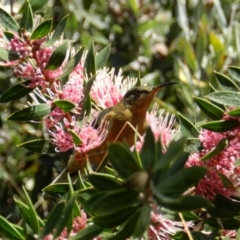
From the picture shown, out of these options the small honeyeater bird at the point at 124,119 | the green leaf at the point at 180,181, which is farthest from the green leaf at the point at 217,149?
the green leaf at the point at 180,181

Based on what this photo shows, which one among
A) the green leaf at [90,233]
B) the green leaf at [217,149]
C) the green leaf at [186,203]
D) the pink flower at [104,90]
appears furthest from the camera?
the pink flower at [104,90]

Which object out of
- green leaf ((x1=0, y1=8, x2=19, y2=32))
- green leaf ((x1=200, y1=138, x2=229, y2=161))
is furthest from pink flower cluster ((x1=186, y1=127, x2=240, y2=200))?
green leaf ((x1=0, y1=8, x2=19, y2=32))

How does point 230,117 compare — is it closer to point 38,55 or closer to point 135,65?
point 38,55

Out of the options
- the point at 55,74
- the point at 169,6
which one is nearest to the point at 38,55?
the point at 55,74

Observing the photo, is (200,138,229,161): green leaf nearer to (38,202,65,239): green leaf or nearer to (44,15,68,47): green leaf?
(38,202,65,239): green leaf

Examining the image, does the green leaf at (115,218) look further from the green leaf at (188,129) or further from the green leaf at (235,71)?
the green leaf at (235,71)

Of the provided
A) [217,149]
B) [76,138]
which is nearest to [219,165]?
[217,149]

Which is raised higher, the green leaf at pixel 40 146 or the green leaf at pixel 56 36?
the green leaf at pixel 56 36
